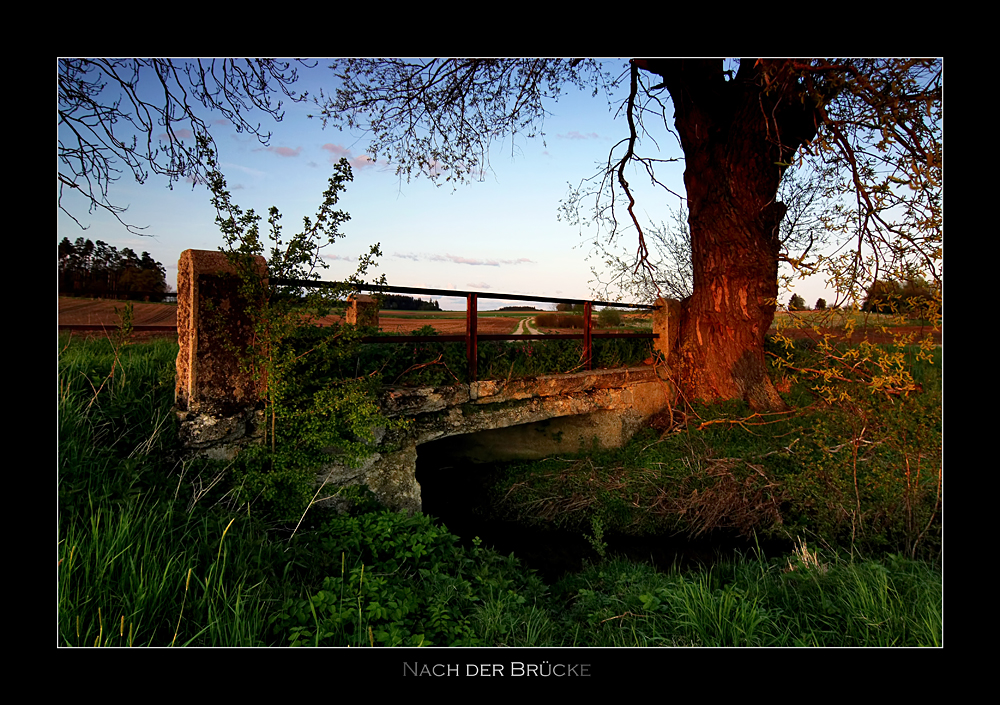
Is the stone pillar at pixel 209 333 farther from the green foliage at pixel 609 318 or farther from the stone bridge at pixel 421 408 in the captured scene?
the green foliage at pixel 609 318

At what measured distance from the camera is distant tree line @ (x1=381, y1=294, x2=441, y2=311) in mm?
4016

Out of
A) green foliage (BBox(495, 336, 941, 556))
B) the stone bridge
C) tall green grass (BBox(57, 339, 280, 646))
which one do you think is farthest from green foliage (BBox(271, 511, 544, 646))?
green foliage (BBox(495, 336, 941, 556))

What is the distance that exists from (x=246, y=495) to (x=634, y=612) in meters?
2.73

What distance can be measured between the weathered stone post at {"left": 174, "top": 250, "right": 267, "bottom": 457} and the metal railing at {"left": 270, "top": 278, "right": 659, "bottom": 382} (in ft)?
1.16

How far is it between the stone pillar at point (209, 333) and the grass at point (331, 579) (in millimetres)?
384

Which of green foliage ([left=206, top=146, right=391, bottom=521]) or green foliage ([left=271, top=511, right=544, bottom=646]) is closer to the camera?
green foliage ([left=271, top=511, right=544, bottom=646])

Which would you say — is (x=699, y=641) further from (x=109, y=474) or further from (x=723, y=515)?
(x=109, y=474)

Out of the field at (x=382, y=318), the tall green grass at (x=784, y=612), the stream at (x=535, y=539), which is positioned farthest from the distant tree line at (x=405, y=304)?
the tall green grass at (x=784, y=612)

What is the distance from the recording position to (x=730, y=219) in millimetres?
5461

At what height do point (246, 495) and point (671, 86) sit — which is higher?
point (671, 86)

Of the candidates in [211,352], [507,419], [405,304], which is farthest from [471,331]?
[211,352]

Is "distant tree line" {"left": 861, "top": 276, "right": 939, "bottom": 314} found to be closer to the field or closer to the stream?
the stream
